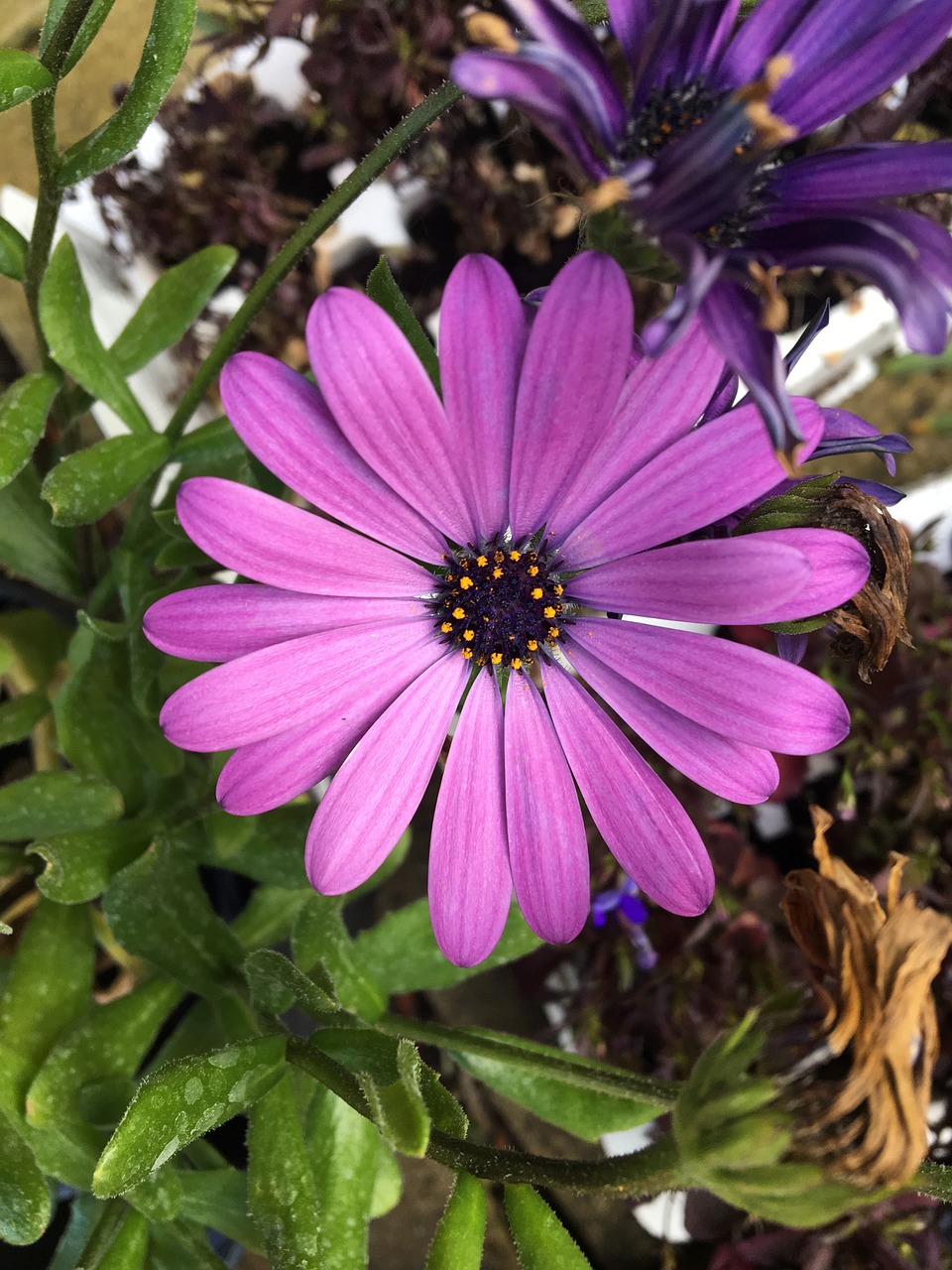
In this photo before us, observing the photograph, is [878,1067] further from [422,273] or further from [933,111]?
[933,111]

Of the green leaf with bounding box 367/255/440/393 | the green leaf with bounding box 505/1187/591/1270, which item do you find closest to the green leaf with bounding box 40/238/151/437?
the green leaf with bounding box 367/255/440/393

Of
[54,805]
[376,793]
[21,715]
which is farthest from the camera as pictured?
[21,715]

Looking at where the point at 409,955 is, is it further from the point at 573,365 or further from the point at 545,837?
the point at 573,365

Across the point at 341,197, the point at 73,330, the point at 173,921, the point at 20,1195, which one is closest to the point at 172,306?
the point at 73,330

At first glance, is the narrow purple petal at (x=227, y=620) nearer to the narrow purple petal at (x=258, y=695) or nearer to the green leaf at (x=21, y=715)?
the narrow purple petal at (x=258, y=695)

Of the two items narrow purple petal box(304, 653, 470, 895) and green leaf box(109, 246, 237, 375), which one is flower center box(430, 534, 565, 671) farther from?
green leaf box(109, 246, 237, 375)

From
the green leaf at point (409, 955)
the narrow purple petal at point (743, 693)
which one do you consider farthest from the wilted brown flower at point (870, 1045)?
the green leaf at point (409, 955)
